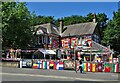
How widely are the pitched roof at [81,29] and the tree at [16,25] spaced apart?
34.0 ft

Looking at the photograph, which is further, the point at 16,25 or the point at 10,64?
the point at 16,25

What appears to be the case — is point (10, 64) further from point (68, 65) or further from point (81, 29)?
point (81, 29)

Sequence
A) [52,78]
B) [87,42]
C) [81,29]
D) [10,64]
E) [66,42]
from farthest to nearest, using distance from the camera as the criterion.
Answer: [66,42] → [81,29] → [87,42] → [10,64] → [52,78]

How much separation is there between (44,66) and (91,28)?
94.3 ft

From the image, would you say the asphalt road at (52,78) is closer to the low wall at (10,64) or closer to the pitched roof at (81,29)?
the low wall at (10,64)

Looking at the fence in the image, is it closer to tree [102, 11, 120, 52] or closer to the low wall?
the low wall

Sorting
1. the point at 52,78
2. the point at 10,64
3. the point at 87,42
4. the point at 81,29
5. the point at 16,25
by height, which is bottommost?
the point at 52,78

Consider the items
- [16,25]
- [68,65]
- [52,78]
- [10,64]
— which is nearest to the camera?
[52,78]

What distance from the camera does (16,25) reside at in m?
55.0

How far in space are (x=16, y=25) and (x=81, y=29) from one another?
1612 centimetres

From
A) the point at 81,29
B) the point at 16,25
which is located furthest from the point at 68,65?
the point at 81,29

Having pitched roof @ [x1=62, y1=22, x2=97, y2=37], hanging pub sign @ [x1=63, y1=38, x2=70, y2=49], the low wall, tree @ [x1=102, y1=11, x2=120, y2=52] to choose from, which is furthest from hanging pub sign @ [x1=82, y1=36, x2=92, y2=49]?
the low wall

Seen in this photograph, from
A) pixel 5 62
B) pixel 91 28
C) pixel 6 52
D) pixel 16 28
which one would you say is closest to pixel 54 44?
pixel 91 28

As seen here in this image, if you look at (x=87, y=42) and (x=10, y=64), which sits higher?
(x=87, y=42)
